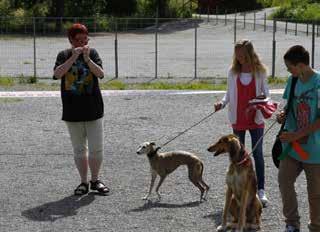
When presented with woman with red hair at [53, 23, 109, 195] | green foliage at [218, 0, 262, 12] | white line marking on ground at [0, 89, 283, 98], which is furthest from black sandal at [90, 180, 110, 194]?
green foliage at [218, 0, 262, 12]

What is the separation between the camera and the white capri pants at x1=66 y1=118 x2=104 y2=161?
7.53 metres

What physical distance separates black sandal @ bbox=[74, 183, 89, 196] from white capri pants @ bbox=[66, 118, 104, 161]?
0.30m

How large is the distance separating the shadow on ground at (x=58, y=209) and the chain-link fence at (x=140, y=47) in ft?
46.3

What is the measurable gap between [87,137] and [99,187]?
0.55 m

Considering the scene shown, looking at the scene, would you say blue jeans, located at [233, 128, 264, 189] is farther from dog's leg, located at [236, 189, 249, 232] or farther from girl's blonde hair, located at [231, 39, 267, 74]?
dog's leg, located at [236, 189, 249, 232]

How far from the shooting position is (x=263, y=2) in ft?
260

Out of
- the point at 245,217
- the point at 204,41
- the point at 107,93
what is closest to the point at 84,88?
the point at 245,217

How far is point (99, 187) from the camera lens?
25.1 ft

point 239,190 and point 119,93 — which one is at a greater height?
point 239,190

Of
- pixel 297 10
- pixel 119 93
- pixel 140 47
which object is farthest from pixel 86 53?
pixel 297 10

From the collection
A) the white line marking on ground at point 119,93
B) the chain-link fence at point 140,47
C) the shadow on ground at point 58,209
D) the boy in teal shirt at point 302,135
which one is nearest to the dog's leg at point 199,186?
the shadow on ground at point 58,209

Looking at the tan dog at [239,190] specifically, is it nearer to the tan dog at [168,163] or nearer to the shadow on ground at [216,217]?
the shadow on ground at [216,217]

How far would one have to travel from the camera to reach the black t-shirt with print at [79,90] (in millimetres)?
7379

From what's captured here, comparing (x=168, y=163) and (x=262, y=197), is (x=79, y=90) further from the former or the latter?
(x=262, y=197)
